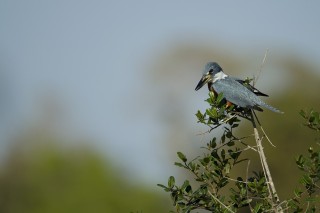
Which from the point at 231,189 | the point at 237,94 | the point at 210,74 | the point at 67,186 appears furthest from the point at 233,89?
the point at 67,186

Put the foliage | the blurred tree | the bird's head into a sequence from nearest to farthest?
1. the foliage
2. the bird's head
3. the blurred tree

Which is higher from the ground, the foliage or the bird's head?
the bird's head

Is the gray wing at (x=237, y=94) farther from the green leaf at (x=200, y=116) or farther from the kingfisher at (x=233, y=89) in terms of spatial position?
the green leaf at (x=200, y=116)

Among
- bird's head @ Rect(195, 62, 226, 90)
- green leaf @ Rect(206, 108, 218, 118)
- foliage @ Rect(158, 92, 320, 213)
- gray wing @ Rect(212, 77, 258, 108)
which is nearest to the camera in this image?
foliage @ Rect(158, 92, 320, 213)

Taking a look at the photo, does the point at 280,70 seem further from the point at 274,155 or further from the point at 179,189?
the point at 179,189

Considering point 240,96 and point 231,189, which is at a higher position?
point 240,96

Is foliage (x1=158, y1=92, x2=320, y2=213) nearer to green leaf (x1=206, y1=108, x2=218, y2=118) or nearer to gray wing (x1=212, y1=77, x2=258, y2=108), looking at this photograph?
green leaf (x1=206, y1=108, x2=218, y2=118)

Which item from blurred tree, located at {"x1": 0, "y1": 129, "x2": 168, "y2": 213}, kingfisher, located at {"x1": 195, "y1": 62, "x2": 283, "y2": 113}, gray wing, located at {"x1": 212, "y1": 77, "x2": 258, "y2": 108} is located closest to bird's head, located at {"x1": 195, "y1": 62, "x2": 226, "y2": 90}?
kingfisher, located at {"x1": 195, "y1": 62, "x2": 283, "y2": 113}

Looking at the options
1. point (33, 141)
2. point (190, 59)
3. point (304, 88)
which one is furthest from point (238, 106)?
point (190, 59)

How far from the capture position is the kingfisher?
938 cm

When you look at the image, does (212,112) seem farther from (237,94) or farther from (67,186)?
(67,186)

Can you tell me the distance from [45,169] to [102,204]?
297 inches

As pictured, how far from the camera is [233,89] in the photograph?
9.72m

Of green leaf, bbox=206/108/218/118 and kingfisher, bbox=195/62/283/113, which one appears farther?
kingfisher, bbox=195/62/283/113
